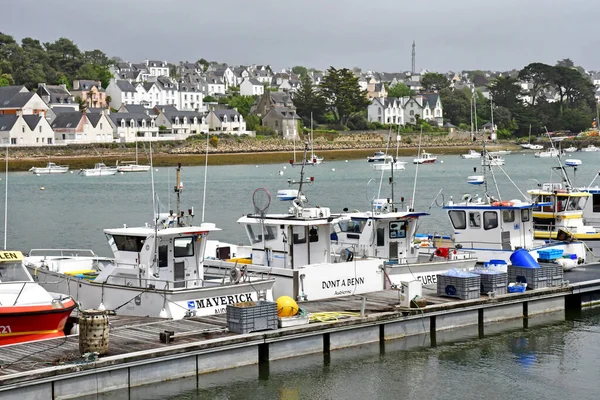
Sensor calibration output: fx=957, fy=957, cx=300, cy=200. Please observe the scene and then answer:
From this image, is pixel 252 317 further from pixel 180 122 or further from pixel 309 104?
pixel 309 104

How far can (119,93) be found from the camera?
434 feet

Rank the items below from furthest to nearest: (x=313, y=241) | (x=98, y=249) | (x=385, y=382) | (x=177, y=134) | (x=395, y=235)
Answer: (x=177, y=134)
(x=98, y=249)
(x=395, y=235)
(x=313, y=241)
(x=385, y=382)

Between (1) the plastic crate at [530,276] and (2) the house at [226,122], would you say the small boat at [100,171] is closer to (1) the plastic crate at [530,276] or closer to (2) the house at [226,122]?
(2) the house at [226,122]

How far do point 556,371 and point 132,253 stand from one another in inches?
349

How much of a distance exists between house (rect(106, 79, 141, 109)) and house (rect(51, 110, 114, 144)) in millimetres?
19644

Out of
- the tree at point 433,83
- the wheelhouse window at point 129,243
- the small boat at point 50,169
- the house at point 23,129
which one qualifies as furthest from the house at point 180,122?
the wheelhouse window at point 129,243

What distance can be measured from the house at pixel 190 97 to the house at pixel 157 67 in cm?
4147

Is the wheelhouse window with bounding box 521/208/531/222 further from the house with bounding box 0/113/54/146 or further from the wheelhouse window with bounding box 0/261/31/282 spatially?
the house with bounding box 0/113/54/146

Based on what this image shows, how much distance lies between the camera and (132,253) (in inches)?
784

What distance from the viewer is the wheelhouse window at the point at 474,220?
26516mm

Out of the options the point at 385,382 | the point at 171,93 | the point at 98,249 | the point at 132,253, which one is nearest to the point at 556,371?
the point at 385,382

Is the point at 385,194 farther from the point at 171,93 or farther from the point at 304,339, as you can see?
the point at 171,93

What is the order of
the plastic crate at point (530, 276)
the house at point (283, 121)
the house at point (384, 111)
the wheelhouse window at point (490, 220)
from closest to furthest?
the plastic crate at point (530, 276) → the wheelhouse window at point (490, 220) → the house at point (283, 121) → the house at point (384, 111)

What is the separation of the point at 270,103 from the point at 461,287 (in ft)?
384
